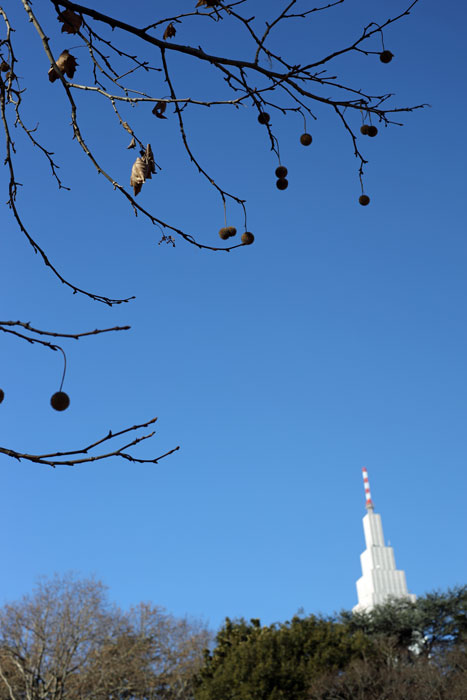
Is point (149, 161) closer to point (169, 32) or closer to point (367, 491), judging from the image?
point (169, 32)

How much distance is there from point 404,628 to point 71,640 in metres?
9.28

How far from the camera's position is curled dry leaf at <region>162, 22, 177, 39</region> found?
2350 mm

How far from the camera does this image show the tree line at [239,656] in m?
14.5

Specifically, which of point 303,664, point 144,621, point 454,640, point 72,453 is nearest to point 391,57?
point 72,453

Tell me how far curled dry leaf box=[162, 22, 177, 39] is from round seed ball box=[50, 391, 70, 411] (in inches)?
54.8

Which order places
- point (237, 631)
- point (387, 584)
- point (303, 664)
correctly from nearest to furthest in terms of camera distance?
point (303, 664), point (237, 631), point (387, 584)

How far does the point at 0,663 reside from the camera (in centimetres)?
1883

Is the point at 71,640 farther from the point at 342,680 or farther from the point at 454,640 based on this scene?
the point at 454,640

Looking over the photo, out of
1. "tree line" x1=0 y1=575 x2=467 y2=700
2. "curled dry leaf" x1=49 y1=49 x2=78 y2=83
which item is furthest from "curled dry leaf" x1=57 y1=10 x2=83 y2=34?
"tree line" x1=0 y1=575 x2=467 y2=700

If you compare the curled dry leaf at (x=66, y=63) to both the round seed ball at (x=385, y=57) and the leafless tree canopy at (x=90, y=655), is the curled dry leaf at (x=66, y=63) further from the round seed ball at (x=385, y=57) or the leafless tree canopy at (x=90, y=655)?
the leafless tree canopy at (x=90, y=655)

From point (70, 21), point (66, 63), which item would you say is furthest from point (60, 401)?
point (70, 21)

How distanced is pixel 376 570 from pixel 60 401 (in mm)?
54717

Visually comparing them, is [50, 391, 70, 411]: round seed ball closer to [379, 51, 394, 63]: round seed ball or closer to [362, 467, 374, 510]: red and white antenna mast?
[379, 51, 394, 63]: round seed ball

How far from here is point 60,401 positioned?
1.59 m
